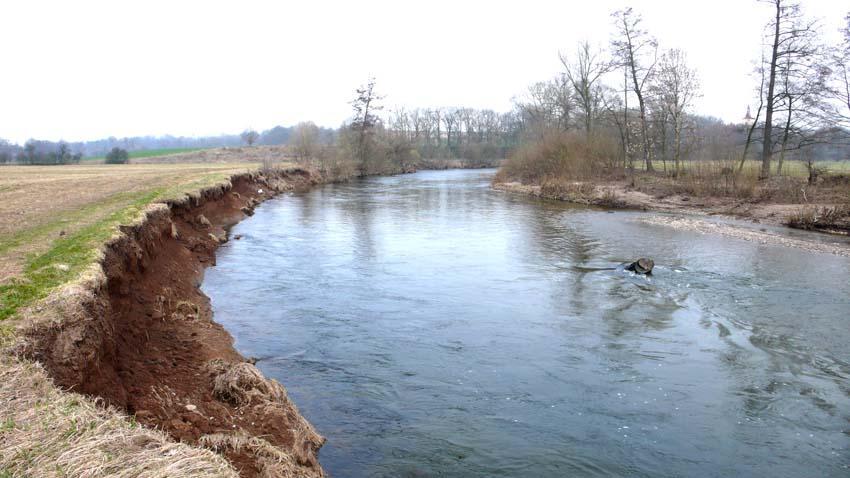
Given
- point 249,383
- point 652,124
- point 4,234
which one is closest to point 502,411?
point 249,383

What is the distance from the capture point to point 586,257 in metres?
17.1

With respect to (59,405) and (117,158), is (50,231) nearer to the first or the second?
(59,405)

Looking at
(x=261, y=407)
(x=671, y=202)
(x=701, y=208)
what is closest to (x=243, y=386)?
(x=261, y=407)

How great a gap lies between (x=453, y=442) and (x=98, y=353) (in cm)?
429

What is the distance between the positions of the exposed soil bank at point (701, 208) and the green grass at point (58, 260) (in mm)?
20328

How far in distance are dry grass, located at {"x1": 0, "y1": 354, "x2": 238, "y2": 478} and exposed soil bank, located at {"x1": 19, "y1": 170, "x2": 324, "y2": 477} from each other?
63 centimetres

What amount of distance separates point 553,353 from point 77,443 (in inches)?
285

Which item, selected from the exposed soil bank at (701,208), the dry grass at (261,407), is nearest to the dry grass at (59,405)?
the dry grass at (261,407)

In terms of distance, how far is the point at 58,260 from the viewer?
833 cm

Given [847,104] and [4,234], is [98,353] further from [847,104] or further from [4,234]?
[847,104]

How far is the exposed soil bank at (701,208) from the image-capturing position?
19469 millimetres

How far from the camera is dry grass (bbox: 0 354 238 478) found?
368 centimetres

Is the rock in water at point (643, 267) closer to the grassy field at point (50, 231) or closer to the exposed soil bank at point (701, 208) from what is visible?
the exposed soil bank at point (701, 208)

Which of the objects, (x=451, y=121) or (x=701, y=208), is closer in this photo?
(x=701, y=208)
